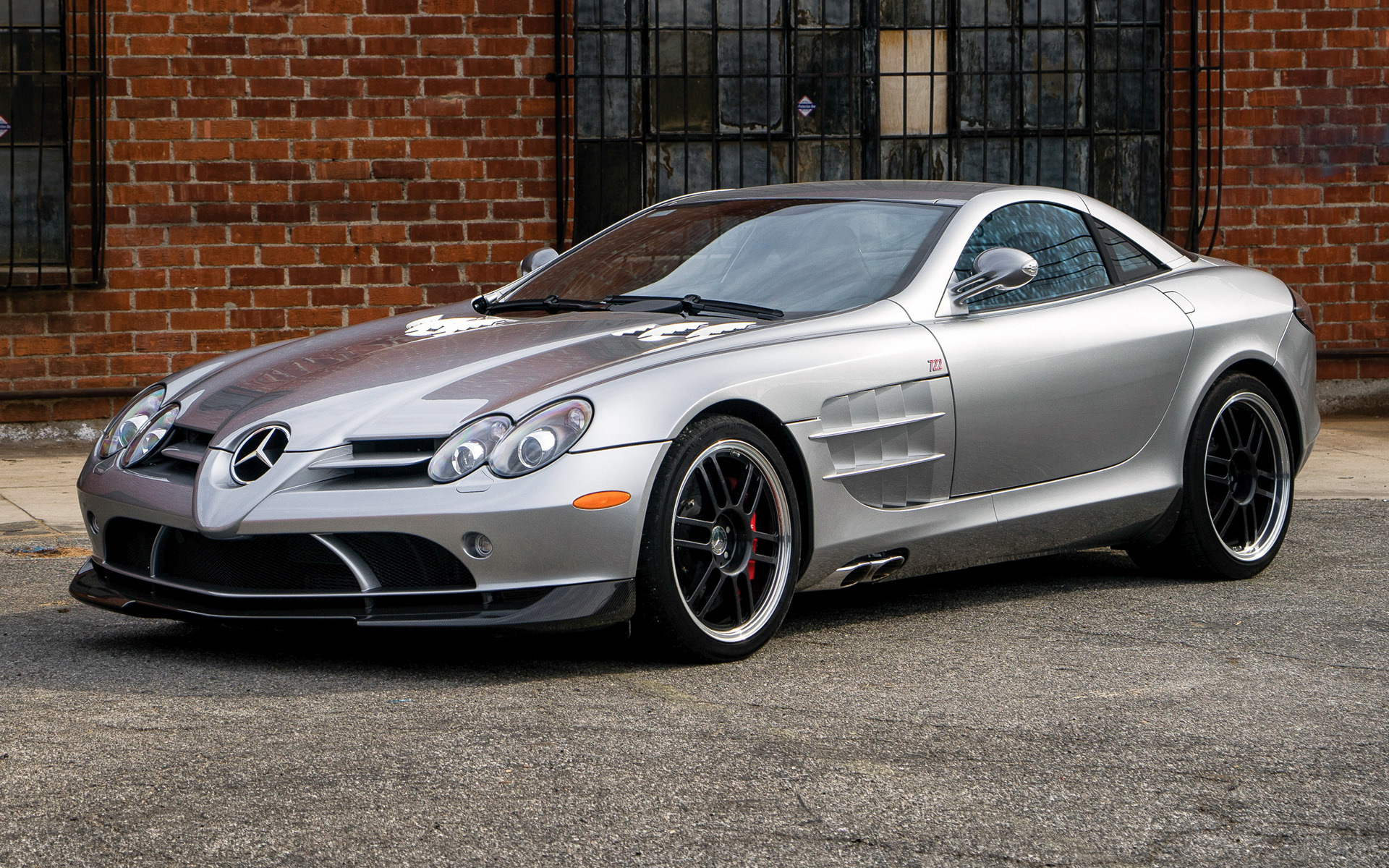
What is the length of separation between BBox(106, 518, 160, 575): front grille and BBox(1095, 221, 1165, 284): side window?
10.7ft

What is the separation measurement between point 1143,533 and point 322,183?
5744 mm

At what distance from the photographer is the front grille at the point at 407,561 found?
4.23 m

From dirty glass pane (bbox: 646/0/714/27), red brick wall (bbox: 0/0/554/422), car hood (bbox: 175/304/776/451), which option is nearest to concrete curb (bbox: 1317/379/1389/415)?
dirty glass pane (bbox: 646/0/714/27)

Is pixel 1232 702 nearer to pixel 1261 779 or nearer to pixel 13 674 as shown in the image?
pixel 1261 779

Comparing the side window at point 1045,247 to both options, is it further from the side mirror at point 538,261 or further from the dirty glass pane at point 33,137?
the dirty glass pane at point 33,137

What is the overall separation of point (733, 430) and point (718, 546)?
12.2 inches

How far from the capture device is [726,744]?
12.4 ft

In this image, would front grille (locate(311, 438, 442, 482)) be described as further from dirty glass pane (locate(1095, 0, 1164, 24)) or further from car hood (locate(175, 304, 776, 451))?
dirty glass pane (locate(1095, 0, 1164, 24))

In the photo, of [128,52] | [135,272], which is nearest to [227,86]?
[128,52]

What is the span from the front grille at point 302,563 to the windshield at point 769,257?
1.44m

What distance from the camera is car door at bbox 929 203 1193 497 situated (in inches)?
204

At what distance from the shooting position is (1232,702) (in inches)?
168

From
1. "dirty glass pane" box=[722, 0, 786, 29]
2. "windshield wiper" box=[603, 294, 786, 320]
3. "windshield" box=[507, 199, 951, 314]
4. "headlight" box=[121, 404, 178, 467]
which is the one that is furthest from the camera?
"dirty glass pane" box=[722, 0, 786, 29]

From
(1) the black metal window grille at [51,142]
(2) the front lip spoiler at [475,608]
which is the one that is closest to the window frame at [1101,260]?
(2) the front lip spoiler at [475,608]
